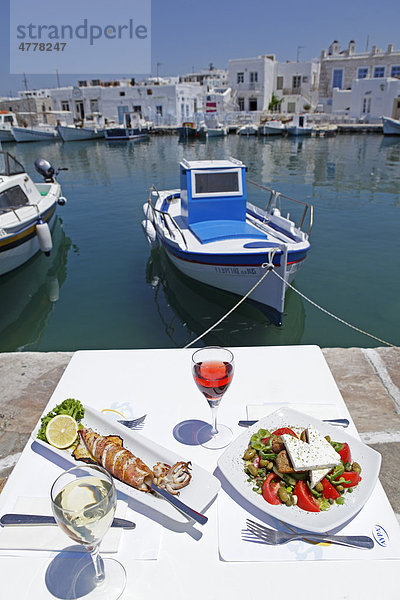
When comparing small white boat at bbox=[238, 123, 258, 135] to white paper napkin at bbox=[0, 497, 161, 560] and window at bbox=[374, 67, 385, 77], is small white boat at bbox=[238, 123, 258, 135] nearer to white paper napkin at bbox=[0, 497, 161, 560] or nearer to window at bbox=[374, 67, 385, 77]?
window at bbox=[374, 67, 385, 77]

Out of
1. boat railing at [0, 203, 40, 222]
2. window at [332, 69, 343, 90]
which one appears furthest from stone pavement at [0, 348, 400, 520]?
window at [332, 69, 343, 90]

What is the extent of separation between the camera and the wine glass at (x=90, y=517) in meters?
1.06

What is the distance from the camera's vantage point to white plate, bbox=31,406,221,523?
136 centimetres

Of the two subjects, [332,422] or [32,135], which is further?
[32,135]

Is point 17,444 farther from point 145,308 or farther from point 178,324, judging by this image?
point 145,308

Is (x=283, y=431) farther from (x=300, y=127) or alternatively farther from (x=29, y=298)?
(x=300, y=127)

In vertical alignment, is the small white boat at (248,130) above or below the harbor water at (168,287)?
above

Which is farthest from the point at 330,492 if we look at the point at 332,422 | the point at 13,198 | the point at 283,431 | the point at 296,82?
the point at 296,82

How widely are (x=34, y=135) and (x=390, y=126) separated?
41.8 metres

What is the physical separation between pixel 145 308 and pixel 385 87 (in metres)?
56.1

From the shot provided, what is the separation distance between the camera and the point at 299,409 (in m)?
1.89

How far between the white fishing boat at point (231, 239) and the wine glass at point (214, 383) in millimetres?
5650

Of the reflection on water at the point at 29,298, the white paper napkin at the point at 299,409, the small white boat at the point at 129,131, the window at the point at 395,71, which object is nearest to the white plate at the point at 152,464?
the white paper napkin at the point at 299,409

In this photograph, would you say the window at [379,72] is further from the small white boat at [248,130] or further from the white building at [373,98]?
the small white boat at [248,130]
